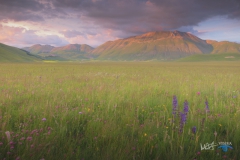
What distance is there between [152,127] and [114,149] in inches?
50.3

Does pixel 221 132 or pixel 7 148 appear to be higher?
pixel 7 148

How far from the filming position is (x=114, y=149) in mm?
2691

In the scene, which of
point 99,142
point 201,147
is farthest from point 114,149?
point 201,147

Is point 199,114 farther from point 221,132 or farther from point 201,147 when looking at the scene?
point 201,147

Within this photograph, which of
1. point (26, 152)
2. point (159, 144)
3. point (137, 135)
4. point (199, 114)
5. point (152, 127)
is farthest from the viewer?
point (199, 114)

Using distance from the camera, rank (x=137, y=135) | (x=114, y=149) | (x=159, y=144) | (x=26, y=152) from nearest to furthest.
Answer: (x=26, y=152) → (x=114, y=149) → (x=159, y=144) → (x=137, y=135)

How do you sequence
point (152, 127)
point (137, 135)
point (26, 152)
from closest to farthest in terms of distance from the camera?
point (26, 152) → point (137, 135) → point (152, 127)

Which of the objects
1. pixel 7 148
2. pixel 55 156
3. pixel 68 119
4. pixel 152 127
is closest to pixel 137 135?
pixel 152 127

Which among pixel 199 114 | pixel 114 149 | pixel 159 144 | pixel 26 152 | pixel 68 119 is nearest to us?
pixel 26 152

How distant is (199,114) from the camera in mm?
4828

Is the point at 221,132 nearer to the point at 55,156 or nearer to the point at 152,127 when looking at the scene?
the point at 152,127

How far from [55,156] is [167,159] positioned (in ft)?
5.94

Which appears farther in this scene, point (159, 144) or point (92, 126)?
point (92, 126)

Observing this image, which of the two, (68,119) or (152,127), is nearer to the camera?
(152,127)
